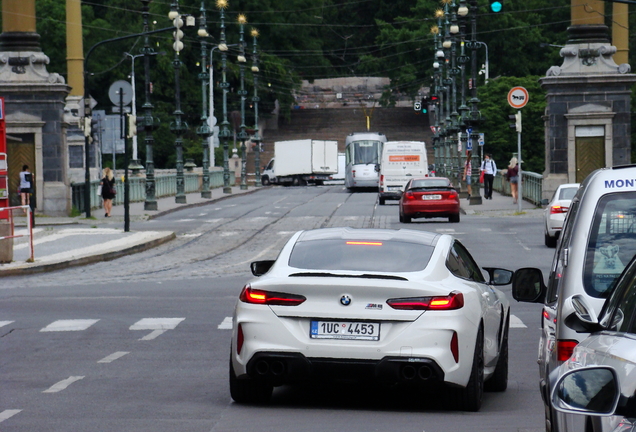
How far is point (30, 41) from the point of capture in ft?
148

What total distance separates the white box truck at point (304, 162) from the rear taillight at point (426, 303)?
250 feet

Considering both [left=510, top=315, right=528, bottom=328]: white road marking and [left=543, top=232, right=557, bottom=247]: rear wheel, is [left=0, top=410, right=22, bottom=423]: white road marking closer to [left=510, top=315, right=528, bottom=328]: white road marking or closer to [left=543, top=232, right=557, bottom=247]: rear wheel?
[left=510, top=315, right=528, bottom=328]: white road marking

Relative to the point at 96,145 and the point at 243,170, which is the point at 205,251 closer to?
the point at 96,145

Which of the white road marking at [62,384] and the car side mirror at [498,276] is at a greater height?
the car side mirror at [498,276]

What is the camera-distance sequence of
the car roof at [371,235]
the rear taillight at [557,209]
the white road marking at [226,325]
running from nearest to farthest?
the car roof at [371,235], the white road marking at [226,325], the rear taillight at [557,209]

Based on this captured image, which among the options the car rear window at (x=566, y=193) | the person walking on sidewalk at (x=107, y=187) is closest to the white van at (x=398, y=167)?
the person walking on sidewalk at (x=107, y=187)

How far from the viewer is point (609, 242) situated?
6227mm

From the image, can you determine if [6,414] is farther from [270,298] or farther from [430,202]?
[430,202]

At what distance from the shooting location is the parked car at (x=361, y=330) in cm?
859

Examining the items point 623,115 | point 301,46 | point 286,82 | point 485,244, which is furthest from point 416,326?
point 301,46

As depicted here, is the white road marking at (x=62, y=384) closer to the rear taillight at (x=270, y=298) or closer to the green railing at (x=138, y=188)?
the rear taillight at (x=270, y=298)

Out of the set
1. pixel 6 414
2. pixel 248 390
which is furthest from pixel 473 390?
pixel 6 414

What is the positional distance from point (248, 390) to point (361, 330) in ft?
3.40

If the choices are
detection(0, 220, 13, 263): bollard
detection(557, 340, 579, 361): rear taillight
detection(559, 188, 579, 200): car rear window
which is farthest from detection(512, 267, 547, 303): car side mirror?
detection(559, 188, 579, 200): car rear window
